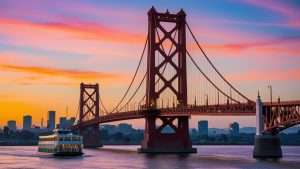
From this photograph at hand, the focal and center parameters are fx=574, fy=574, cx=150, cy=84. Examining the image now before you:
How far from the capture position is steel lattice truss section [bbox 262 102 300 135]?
209ft

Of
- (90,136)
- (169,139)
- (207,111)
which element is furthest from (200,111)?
(90,136)

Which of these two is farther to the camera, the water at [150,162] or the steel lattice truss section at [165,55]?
the steel lattice truss section at [165,55]

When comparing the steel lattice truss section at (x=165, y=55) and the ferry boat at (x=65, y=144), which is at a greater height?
the steel lattice truss section at (x=165, y=55)

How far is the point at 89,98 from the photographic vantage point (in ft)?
561

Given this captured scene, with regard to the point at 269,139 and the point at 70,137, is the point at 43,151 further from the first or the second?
the point at 269,139

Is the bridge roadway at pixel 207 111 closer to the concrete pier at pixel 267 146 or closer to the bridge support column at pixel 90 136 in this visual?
the concrete pier at pixel 267 146

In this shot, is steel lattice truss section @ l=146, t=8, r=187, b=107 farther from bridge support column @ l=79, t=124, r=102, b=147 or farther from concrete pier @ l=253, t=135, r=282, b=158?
bridge support column @ l=79, t=124, r=102, b=147

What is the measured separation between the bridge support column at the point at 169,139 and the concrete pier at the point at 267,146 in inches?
833

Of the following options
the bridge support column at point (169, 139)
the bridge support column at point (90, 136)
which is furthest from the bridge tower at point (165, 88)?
the bridge support column at point (90, 136)

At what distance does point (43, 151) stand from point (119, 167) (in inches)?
1267

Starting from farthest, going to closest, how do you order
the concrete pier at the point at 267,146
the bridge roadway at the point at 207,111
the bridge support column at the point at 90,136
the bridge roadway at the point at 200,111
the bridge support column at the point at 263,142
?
the bridge support column at the point at 90,136 → the bridge roadway at the point at 200,111 → the bridge roadway at the point at 207,111 → the concrete pier at the point at 267,146 → the bridge support column at the point at 263,142

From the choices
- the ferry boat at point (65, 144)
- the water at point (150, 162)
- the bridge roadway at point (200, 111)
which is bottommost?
the water at point (150, 162)

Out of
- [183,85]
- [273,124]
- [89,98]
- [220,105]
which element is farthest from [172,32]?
[89,98]

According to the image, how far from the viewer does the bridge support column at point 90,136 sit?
154 meters
